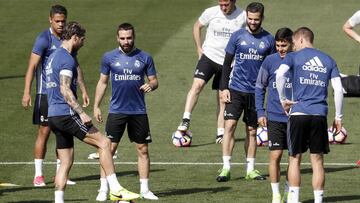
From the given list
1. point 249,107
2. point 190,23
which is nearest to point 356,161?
point 249,107

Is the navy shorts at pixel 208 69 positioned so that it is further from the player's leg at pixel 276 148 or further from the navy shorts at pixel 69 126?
the navy shorts at pixel 69 126

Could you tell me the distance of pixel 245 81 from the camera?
19.8 metres

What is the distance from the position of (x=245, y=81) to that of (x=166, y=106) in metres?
6.85

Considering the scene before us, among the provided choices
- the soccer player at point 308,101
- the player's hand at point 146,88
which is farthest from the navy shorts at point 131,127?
the soccer player at point 308,101

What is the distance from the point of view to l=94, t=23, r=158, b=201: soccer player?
18344 millimetres

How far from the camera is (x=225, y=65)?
65.3 feet

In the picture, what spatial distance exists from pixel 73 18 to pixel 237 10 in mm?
12110

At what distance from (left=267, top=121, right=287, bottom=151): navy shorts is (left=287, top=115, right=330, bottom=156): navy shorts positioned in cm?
91

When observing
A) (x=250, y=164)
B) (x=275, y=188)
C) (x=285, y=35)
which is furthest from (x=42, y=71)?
(x=275, y=188)

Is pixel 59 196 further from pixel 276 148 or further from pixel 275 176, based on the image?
pixel 276 148

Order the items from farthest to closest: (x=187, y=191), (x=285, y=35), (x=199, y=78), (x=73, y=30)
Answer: (x=199, y=78)
(x=187, y=191)
(x=285, y=35)
(x=73, y=30)

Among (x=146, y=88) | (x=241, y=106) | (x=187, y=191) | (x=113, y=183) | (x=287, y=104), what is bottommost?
(x=187, y=191)

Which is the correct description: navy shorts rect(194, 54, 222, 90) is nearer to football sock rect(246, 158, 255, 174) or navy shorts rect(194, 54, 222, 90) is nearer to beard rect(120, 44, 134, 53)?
Answer: football sock rect(246, 158, 255, 174)

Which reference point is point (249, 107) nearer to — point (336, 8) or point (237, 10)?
point (237, 10)
